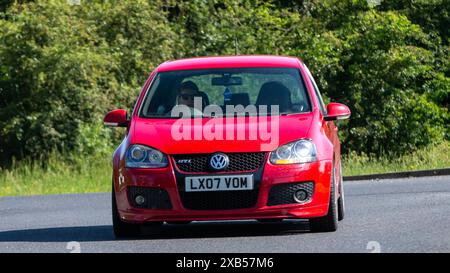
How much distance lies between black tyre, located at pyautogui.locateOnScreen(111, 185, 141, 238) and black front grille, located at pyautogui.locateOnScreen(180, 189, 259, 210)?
2.31ft

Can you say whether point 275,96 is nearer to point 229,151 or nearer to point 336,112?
point 336,112

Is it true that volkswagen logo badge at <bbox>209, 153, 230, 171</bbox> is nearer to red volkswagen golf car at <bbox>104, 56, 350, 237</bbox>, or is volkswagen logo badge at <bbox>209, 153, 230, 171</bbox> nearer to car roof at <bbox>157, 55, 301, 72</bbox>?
red volkswagen golf car at <bbox>104, 56, 350, 237</bbox>

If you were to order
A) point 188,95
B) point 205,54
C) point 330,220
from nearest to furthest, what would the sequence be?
point 330,220 → point 188,95 → point 205,54

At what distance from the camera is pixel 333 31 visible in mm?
31375

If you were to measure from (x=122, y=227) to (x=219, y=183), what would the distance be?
1.08 meters

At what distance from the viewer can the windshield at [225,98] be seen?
11.9 meters

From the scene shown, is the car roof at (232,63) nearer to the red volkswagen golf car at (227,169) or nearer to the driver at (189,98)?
the driver at (189,98)

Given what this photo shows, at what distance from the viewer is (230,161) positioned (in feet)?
36.0

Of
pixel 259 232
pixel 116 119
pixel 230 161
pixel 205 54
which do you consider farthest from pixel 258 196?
pixel 205 54

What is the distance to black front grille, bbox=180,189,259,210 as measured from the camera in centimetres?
1096

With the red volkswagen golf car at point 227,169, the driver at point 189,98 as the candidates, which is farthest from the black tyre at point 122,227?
the driver at point 189,98

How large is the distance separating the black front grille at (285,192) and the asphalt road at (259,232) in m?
0.30

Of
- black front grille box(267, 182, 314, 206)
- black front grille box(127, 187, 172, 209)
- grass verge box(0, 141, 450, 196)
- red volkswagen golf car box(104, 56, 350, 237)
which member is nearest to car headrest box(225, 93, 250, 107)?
red volkswagen golf car box(104, 56, 350, 237)

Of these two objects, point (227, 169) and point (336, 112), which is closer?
point (227, 169)
